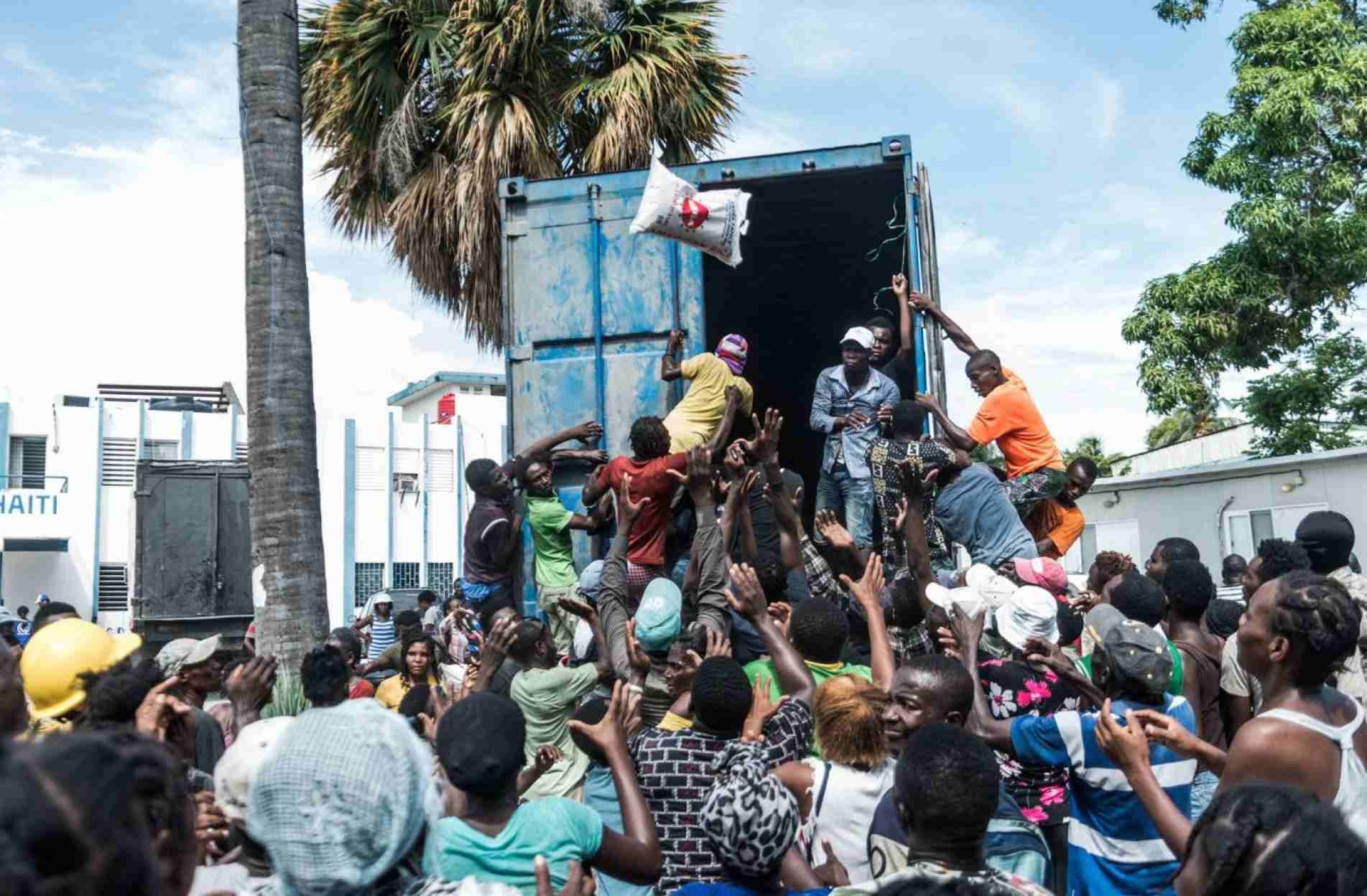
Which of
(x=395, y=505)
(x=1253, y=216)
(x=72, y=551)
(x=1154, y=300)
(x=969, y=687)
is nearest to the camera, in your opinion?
(x=969, y=687)

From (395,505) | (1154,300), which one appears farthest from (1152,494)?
(395,505)

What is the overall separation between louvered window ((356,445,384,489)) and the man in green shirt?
60.8 ft

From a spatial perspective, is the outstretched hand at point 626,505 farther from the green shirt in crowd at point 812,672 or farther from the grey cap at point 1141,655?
the grey cap at point 1141,655

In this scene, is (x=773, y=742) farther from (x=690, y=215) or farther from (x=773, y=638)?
(x=690, y=215)

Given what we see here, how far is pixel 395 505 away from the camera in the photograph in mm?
24547

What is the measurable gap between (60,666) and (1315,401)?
1565 cm

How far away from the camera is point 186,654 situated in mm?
3994

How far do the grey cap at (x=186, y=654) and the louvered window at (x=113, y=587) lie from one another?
20.5 meters

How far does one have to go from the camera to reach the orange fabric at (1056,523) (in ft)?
22.3

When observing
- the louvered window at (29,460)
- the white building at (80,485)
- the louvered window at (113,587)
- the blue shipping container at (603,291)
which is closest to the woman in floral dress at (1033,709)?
the blue shipping container at (603,291)

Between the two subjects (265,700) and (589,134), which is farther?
(589,134)

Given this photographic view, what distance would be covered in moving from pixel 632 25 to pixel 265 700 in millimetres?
10124

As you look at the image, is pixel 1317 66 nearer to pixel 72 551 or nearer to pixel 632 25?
pixel 632 25

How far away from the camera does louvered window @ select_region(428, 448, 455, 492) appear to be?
82.7 feet
